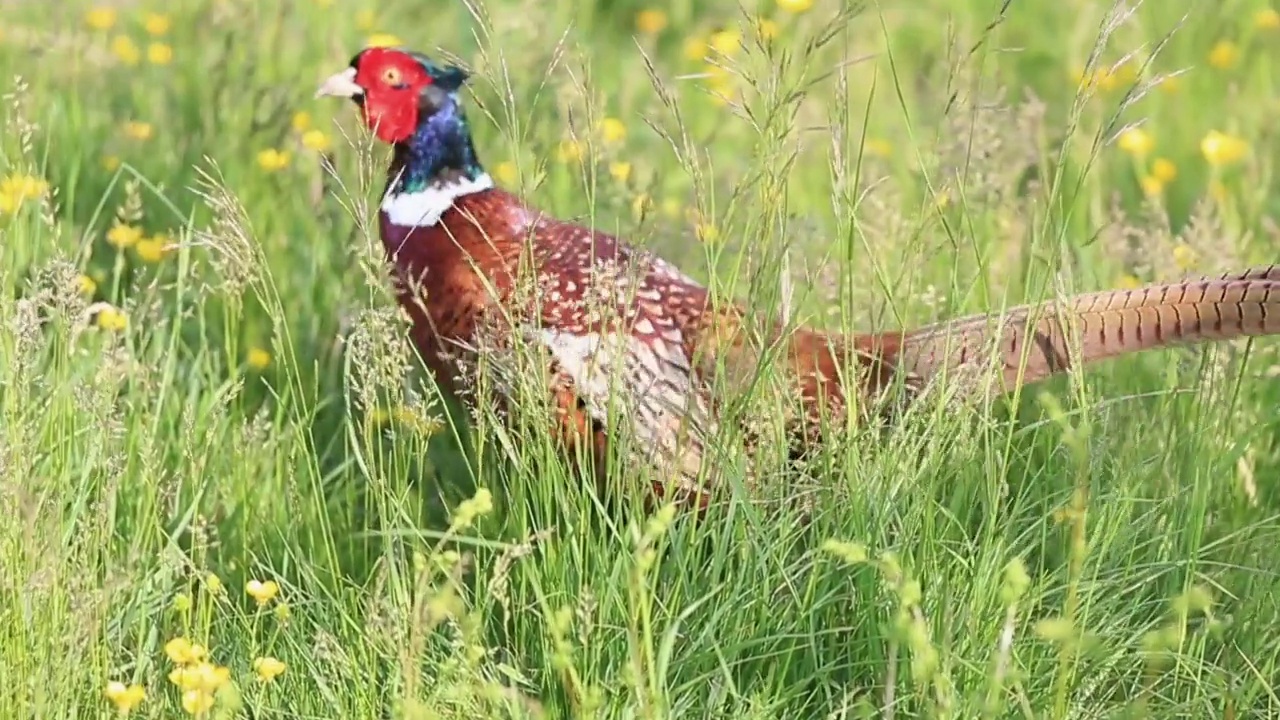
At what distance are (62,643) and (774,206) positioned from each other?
1.00 metres

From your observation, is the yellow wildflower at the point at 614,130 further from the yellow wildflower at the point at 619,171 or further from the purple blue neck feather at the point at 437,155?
the purple blue neck feather at the point at 437,155

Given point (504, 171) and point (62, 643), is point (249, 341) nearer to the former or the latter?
point (504, 171)

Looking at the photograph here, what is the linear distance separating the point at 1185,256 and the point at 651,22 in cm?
268

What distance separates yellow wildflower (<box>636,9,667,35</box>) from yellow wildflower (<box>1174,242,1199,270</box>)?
2.56m

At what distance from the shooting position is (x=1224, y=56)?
15.9 feet

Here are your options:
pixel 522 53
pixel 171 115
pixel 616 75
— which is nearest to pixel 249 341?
pixel 171 115

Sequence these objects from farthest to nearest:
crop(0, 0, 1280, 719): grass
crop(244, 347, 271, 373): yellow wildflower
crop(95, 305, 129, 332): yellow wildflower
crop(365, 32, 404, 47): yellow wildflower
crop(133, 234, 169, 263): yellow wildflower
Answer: crop(365, 32, 404, 47): yellow wildflower < crop(133, 234, 169, 263): yellow wildflower < crop(244, 347, 271, 373): yellow wildflower < crop(95, 305, 129, 332): yellow wildflower < crop(0, 0, 1280, 719): grass

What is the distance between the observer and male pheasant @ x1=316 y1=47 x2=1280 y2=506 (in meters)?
2.24

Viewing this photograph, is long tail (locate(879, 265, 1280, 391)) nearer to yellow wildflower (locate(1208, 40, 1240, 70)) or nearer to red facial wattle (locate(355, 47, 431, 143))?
red facial wattle (locate(355, 47, 431, 143))

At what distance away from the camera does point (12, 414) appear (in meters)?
2.09

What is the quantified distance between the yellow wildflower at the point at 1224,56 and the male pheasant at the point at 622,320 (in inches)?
96.1

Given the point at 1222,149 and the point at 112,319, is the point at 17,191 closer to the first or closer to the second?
the point at 112,319

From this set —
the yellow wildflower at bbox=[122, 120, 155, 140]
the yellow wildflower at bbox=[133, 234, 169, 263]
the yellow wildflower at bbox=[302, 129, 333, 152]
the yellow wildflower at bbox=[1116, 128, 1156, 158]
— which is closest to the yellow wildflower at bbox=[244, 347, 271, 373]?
the yellow wildflower at bbox=[133, 234, 169, 263]

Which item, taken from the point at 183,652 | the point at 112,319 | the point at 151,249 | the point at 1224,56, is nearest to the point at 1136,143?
the point at 1224,56
